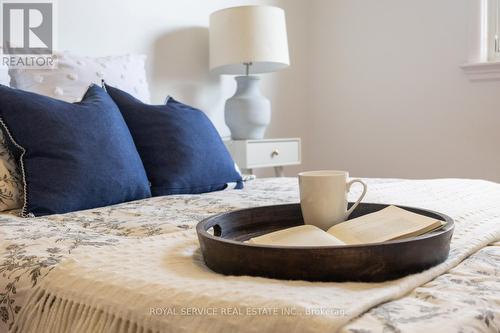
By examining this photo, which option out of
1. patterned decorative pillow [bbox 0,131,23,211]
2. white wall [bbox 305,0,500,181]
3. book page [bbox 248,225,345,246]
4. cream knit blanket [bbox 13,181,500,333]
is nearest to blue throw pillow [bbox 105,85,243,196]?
patterned decorative pillow [bbox 0,131,23,211]

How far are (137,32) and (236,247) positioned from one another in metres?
1.92

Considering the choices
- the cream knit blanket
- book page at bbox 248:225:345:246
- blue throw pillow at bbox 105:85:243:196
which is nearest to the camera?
the cream knit blanket

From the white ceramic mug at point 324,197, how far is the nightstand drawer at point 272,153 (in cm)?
161

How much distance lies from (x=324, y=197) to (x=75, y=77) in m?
1.14

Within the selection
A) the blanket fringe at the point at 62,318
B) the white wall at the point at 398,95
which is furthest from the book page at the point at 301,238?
the white wall at the point at 398,95

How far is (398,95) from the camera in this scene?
2.92 metres

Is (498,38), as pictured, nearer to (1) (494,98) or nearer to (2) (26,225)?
(1) (494,98)

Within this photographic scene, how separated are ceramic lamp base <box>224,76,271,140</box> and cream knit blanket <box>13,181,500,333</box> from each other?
1682 millimetres

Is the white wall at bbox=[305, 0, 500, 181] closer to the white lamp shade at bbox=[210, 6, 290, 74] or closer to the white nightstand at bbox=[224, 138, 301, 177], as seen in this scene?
the white nightstand at bbox=[224, 138, 301, 177]

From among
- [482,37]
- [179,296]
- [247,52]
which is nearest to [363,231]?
[179,296]

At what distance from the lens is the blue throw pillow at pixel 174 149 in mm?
1562

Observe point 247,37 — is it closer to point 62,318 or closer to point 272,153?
point 272,153

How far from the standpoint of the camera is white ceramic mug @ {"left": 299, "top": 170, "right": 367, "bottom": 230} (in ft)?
2.69

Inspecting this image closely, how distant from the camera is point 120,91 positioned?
5.47 ft
